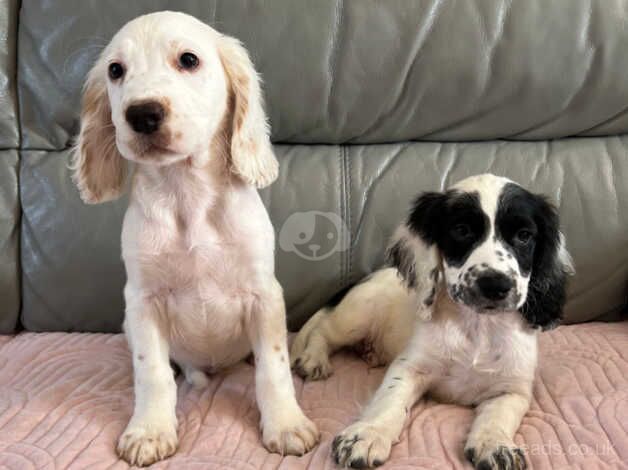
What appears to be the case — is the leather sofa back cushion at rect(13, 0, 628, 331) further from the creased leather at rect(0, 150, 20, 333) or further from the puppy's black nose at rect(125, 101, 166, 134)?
the puppy's black nose at rect(125, 101, 166, 134)

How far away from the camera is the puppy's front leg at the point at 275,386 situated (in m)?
1.29

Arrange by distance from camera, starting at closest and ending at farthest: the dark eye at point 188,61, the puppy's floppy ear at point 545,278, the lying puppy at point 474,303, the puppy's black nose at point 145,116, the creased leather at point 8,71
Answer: the puppy's black nose at point 145,116
the dark eye at point 188,61
the lying puppy at point 474,303
the puppy's floppy ear at point 545,278
the creased leather at point 8,71

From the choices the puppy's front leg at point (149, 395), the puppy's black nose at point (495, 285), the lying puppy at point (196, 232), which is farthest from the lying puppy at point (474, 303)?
the puppy's front leg at point (149, 395)

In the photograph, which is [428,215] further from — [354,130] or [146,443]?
[146,443]

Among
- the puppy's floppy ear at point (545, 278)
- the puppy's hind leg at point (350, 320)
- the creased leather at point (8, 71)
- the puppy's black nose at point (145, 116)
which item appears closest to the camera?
the puppy's black nose at point (145, 116)

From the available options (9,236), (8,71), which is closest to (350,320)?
(9,236)

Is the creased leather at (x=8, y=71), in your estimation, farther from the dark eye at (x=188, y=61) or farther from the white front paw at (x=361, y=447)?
the white front paw at (x=361, y=447)

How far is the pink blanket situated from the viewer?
124 cm

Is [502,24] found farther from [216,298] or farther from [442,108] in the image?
[216,298]

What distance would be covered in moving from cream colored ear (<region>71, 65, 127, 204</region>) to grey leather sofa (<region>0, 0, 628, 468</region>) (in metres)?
0.48

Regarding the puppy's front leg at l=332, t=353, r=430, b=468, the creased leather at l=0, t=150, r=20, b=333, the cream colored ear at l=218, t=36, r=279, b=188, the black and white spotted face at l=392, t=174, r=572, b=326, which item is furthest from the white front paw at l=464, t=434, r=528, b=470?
the creased leather at l=0, t=150, r=20, b=333

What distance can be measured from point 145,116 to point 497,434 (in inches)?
36.2

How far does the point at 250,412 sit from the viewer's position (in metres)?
1.44

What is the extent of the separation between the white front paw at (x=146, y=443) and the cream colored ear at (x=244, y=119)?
55cm
